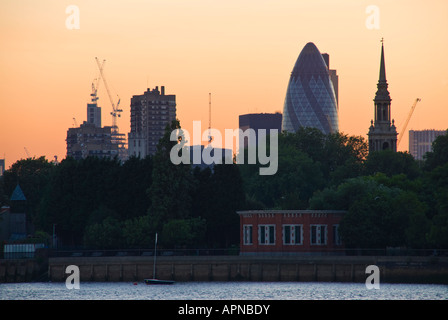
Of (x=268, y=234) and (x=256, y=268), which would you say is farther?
(x=268, y=234)

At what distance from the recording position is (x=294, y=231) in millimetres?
151500

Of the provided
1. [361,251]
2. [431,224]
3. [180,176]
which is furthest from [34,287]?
[431,224]

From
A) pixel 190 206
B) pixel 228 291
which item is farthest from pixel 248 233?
pixel 228 291

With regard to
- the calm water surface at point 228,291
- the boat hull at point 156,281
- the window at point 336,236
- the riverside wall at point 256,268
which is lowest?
the calm water surface at point 228,291

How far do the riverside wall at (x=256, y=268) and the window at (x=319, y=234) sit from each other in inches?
291

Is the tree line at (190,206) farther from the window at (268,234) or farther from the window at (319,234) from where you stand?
the window at (268,234)

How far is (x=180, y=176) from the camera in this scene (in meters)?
161

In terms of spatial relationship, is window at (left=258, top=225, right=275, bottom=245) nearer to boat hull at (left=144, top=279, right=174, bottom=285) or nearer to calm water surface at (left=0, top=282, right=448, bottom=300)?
calm water surface at (left=0, top=282, right=448, bottom=300)

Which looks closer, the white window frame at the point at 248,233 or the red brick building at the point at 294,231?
the red brick building at the point at 294,231

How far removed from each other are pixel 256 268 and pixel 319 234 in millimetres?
11376

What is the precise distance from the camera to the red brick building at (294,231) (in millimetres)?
151125

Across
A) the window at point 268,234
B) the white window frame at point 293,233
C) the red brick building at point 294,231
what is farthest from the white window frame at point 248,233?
the white window frame at point 293,233

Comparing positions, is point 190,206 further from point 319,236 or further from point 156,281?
point 156,281
